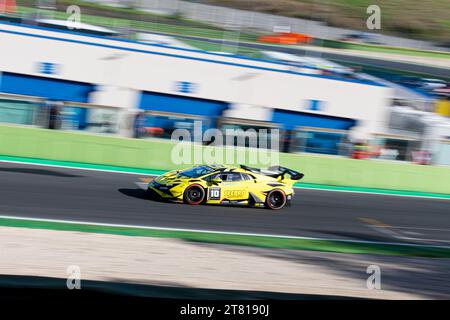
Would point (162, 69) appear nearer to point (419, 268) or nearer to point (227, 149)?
point (227, 149)

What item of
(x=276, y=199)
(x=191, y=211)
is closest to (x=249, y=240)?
(x=191, y=211)

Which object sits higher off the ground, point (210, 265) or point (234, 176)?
point (234, 176)

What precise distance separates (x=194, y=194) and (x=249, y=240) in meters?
2.71

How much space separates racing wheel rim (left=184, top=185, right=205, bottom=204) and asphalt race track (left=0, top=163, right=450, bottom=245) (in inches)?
6.5

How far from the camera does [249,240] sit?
41.5 ft

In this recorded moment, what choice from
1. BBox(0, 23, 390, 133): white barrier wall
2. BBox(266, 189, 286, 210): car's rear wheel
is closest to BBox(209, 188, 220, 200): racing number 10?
BBox(266, 189, 286, 210): car's rear wheel

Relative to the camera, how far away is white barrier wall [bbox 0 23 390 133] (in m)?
23.3

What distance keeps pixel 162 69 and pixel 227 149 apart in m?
6.02

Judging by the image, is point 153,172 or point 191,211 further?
point 153,172

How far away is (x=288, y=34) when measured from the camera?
3844 cm

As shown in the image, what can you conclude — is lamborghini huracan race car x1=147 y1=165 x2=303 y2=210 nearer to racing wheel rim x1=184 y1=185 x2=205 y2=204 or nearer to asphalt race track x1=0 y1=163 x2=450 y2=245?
racing wheel rim x1=184 y1=185 x2=205 y2=204

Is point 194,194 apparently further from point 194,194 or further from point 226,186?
point 226,186

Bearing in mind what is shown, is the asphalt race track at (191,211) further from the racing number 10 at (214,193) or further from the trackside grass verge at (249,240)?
the trackside grass verge at (249,240)
